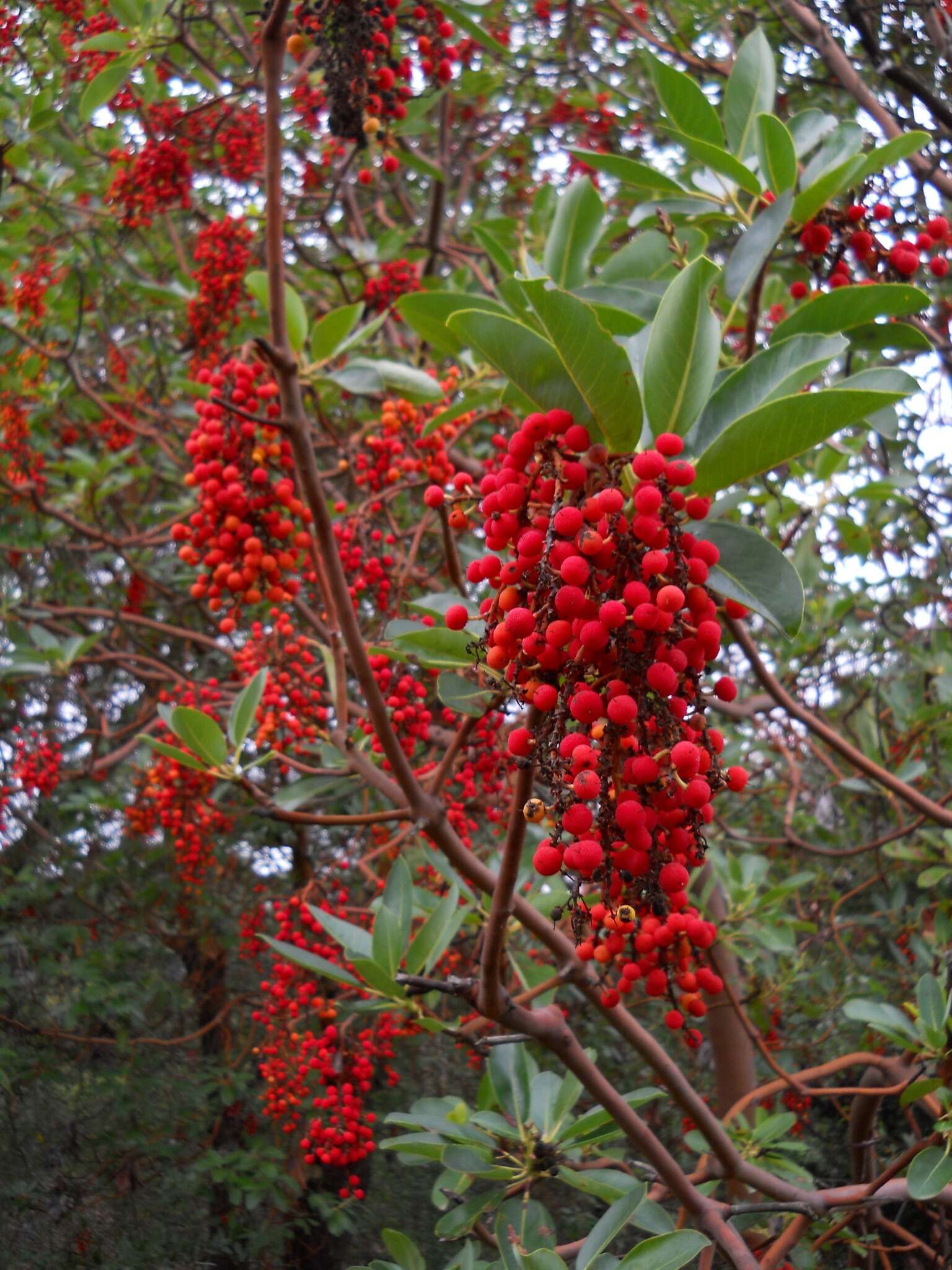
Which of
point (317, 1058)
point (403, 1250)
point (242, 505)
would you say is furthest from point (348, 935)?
point (317, 1058)

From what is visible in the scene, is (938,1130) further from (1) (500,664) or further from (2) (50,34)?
(2) (50,34)

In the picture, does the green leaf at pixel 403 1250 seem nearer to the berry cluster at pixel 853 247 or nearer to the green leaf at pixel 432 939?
the green leaf at pixel 432 939

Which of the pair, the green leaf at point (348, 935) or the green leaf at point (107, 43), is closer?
the green leaf at point (348, 935)

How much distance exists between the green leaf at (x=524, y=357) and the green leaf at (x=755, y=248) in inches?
17.2

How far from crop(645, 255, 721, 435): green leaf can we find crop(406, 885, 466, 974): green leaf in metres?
0.87

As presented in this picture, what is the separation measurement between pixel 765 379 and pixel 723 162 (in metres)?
0.63

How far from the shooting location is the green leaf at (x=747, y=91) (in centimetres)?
148

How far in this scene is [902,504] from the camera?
3.44 meters

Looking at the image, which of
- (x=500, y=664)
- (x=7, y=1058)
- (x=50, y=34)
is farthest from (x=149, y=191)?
(x=500, y=664)

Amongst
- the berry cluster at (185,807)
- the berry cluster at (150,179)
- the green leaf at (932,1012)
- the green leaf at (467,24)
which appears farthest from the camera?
the berry cluster at (150,179)

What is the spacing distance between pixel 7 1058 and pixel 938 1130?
2195mm

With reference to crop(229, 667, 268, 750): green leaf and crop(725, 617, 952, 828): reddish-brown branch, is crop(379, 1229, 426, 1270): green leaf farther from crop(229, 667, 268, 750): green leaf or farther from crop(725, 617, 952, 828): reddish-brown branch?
crop(725, 617, 952, 828): reddish-brown branch

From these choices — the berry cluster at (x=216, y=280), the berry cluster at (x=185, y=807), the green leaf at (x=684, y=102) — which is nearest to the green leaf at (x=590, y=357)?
the green leaf at (x=684, y=102)

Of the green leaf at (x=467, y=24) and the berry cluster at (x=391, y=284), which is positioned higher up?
the berry cluster at (x=391, y=284)
